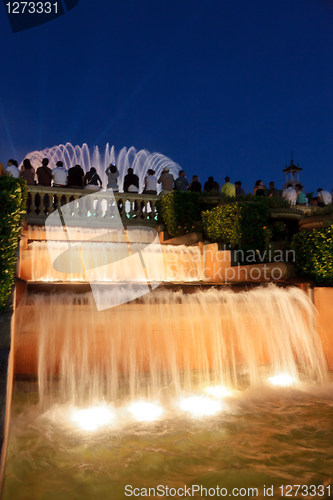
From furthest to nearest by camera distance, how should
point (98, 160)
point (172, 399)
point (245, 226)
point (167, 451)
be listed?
1. point (98, 160)
2. point (245, 226)
3. point (172, 399)
4. point (167, 451)

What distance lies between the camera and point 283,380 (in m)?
6.68

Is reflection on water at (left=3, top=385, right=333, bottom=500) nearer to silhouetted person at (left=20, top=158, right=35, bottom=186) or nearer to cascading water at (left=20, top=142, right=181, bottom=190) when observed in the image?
silhouetted person at (left=20, top=158, right=35, bottom=186)

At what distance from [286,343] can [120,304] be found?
3334 mm

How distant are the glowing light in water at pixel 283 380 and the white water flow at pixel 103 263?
14.0 ft

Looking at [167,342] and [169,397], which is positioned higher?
[167,342]

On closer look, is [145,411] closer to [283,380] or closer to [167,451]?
[167,451]

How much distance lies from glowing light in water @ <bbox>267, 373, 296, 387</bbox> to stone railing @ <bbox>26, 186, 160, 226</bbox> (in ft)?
31.2

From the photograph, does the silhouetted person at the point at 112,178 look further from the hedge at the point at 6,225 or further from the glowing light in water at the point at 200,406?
the glowing light in water at the point at 200,406

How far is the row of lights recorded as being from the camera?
4879 mm

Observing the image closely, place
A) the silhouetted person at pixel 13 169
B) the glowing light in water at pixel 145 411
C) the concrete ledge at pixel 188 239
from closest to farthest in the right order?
1. the glowing light in water at pixel 145 411
2. the concrete ledge at pixel 188 239
3. the silhouetted person at pixel 13 169

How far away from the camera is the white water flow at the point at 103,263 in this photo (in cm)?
931

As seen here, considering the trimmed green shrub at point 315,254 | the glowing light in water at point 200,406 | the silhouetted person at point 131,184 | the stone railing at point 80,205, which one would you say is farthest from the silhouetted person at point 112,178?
the glowing light in water at point 200,406

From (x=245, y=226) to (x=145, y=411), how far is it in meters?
7.04

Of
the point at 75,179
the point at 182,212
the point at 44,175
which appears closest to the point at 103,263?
the point at 182,212
